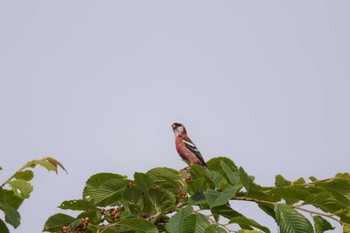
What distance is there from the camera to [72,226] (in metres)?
4.92

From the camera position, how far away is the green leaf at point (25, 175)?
19.3ft

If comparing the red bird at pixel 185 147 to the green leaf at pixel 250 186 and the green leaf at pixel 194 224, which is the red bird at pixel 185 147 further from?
the green leaf at pixel 194 224

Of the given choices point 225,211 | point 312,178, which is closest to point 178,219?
point 225,211

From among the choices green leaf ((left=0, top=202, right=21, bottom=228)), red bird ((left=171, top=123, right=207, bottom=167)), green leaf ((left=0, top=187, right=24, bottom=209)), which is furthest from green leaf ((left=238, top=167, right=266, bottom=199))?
red bird ((left=171, top=123, right=207, bottom=167))

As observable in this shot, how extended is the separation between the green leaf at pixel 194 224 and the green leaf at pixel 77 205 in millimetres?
934

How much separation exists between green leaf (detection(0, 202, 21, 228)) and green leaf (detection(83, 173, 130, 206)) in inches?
23.4

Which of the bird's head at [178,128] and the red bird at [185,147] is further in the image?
the bird's head at [178,128]

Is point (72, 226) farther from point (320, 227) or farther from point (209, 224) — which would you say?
point (320, 227)

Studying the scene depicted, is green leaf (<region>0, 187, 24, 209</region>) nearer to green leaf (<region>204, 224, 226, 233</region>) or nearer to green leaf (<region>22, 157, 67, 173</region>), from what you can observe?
green leaf (<region>22, 157, 67, 173</region>)

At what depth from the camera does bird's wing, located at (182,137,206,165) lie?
1435 cm

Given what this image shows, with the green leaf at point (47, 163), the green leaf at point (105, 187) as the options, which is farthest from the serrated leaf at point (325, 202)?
the green leaf at point (47, 163)

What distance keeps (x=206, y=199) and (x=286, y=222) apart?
2.00ft

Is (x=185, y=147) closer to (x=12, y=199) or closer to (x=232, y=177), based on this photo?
(x=12, y=199)

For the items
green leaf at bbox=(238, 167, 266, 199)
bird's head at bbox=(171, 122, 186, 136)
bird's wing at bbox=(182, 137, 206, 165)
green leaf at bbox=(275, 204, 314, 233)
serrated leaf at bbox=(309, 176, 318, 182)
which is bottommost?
green leaf at bbox=(275, 204, 314, 233)
